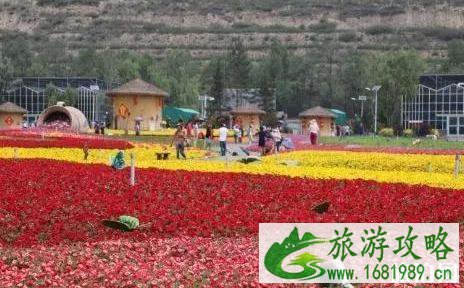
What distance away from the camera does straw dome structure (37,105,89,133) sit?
6124 centimetres

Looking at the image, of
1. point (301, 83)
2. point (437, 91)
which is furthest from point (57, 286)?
point (301, 83)

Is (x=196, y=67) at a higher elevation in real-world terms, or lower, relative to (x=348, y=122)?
higher

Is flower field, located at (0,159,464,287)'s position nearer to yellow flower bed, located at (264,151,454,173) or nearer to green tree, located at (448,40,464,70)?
yellow flower bed, located at (264,151,454,173)

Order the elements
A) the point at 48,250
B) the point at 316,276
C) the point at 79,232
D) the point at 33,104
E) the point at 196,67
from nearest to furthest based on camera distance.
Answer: the point at 316,276 < the point at 48,250 < the point at 79,232 < the point at 33,104 < the point at 196,67

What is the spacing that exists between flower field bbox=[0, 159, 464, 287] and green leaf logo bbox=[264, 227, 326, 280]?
2.10 ft

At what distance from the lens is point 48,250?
11.7m

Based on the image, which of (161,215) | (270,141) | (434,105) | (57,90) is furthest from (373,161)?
(57,90)

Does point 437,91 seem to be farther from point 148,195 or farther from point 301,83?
point 148,195

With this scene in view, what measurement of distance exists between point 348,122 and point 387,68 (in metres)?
10.3

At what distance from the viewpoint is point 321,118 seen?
77.3 meters

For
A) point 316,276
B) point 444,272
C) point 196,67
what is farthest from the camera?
point 196,67

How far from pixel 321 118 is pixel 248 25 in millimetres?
109213

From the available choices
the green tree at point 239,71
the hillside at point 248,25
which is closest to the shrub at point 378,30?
the hillside at point 248,25

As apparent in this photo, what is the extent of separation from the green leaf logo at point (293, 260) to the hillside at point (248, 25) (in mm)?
143017
